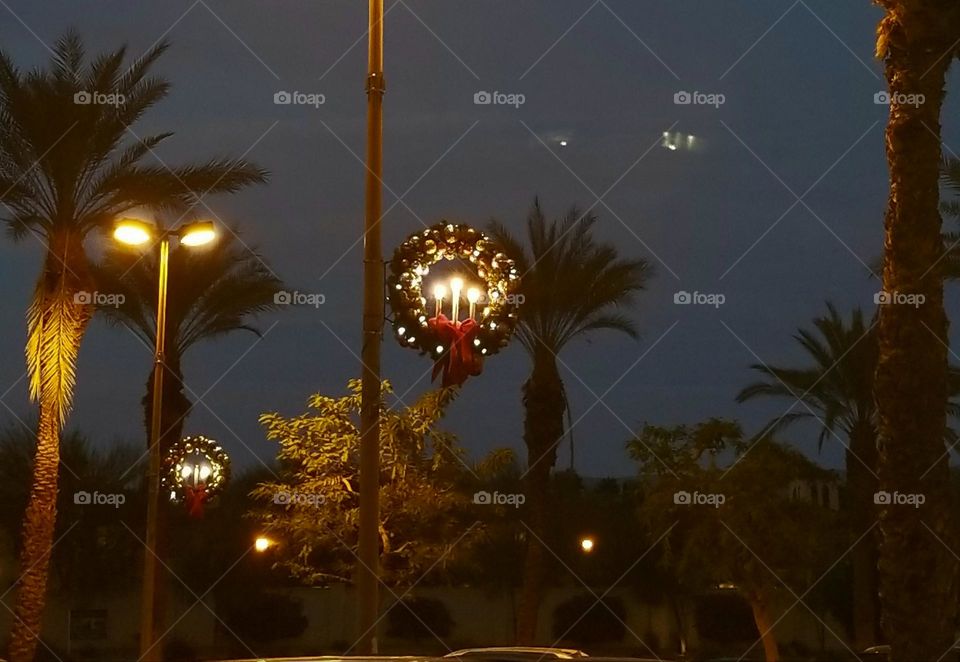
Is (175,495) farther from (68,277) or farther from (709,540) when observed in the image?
(709,540)

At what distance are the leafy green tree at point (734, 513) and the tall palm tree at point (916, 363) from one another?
19.3m

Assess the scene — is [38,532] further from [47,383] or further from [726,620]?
[726,620]

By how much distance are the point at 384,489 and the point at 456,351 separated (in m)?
7.85

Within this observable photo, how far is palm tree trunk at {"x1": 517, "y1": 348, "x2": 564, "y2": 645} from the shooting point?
2769cm

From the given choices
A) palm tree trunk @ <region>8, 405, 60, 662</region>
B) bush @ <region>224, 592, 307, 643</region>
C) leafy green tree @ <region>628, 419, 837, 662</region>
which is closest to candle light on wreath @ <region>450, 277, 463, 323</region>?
palm tree trunk @ <region>8, 405, 60, 662</region>

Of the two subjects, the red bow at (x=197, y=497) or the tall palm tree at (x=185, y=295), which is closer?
the red bow at (x=197, y=497)

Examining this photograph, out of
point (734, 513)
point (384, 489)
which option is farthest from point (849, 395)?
point (384, 489)

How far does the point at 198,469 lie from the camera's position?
2106cm

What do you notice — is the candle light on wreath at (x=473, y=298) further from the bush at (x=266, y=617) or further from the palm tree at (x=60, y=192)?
the bush at (x=266, y=617)

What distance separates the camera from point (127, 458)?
43469 millimetres

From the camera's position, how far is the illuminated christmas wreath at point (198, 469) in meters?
21.0

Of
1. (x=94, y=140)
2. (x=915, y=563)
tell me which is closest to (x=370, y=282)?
(x=915, y=563)

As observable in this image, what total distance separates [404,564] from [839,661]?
59.8 ft

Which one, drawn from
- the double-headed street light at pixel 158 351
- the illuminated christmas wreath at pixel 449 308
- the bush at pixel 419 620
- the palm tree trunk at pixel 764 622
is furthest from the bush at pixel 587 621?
the illuminated christmas wreath at pixel 449 308
